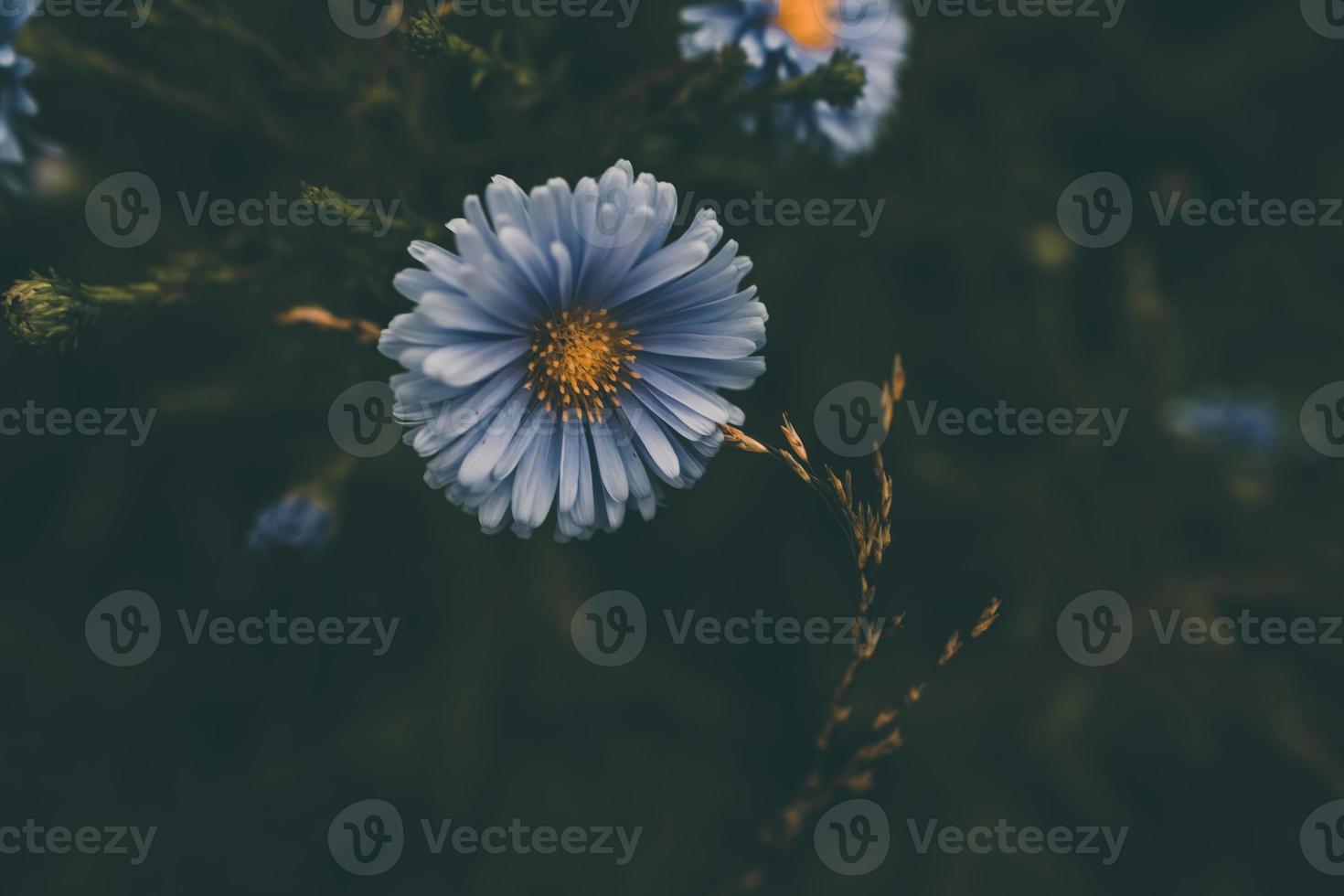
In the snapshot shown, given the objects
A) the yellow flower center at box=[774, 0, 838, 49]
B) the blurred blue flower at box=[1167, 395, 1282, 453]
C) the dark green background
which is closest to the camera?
the yellow flower center at box=[774, 0, 838, 49]

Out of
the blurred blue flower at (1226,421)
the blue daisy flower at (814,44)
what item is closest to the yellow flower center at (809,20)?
the blue daisy flower at (814,44)

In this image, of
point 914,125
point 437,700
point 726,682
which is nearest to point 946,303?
point 914,125

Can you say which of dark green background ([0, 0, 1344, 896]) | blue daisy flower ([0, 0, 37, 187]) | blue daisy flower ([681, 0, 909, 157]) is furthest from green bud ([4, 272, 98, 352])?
blue daisy flower ([681, 0, 909, 157])

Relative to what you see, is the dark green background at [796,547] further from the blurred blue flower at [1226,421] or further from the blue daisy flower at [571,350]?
the blue daisy flower at [571,350]

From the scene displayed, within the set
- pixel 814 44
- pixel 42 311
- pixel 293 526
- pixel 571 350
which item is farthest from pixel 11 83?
pixel 814 44

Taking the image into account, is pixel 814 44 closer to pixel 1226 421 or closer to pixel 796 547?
pixel 796 547

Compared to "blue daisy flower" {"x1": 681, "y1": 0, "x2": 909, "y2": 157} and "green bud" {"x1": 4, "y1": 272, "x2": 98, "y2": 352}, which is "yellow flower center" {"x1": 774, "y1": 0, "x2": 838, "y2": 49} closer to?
"blue daisy flower" {"x1": 681, "y1": 0, "x2": 909, "y2": 157}
